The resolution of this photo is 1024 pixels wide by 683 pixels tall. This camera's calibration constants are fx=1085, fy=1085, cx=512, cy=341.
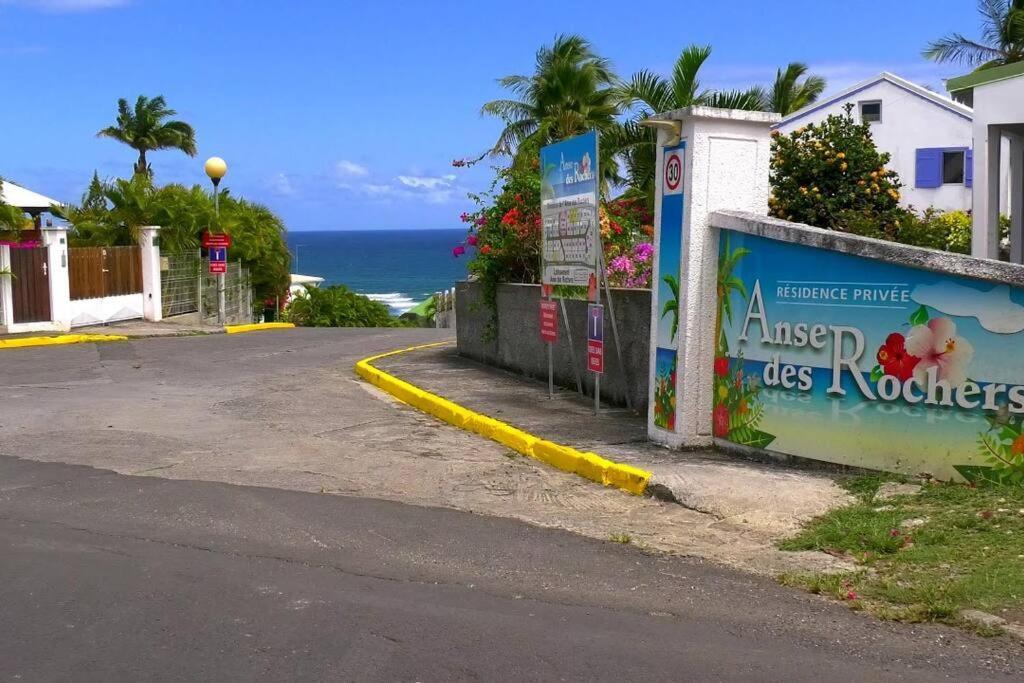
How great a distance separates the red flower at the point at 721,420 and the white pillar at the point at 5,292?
19.3 m

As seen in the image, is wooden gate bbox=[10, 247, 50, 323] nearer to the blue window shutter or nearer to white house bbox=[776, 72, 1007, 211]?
white house bbox=[776, 72, 1007, 211]

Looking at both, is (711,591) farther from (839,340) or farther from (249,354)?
(249,354)

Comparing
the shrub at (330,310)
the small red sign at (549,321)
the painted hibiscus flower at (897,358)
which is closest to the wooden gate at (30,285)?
the small red sign at (549,321)

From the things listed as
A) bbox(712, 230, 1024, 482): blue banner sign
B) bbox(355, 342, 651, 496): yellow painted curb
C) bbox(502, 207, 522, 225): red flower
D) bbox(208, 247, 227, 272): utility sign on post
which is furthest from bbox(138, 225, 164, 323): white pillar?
bbox(712, 230, 1024, 482): blue banner sign

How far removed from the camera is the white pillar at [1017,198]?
45.3 ft

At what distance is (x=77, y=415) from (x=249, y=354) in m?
8.33

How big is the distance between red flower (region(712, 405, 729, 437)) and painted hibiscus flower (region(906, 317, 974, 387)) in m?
1.92

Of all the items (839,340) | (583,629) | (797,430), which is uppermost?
(839,340)

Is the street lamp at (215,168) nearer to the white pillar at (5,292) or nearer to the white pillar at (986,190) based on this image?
the white pillar at (5,292)

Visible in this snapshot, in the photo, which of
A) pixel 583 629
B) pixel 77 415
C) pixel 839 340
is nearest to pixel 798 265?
pixel 839 340

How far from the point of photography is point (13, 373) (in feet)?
55.3

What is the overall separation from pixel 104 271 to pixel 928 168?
24.8 m

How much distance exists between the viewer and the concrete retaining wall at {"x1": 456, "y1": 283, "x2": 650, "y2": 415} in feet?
38.8

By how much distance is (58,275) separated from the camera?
83.0 ft
